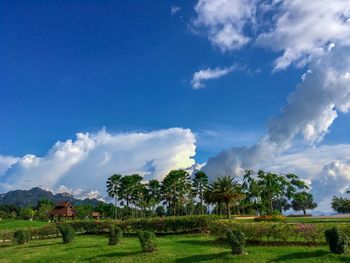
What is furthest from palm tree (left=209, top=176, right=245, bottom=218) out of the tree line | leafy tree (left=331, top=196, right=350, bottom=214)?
leafy tree (left=331, top=196, right=350, bottom=214)

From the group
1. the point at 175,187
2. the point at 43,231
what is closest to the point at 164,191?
the point at 175,187

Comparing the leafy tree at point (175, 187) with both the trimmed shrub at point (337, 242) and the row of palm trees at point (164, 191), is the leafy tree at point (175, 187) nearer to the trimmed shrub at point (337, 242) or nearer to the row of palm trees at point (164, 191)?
the row of palm trees at point (164, 191)

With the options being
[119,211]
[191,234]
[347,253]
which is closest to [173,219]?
[191,234]

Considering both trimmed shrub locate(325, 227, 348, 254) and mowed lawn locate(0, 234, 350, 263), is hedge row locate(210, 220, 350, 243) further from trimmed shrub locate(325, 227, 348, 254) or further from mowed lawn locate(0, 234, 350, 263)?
trimmed shrub locate(325, 227, 348, 254)

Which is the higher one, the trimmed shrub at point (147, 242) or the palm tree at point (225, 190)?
the palm tree at point (225, 190)

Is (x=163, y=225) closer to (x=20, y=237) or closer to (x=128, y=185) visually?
(x=20, y=237)

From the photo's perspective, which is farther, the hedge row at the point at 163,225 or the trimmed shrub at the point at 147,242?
the hedge row at the point at 163,225

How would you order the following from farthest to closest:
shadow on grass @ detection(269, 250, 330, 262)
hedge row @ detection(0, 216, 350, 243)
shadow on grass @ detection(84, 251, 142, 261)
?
hedge row @ detection(0, 216, 350, 243) → shadow on grass @ detection(84, 251, 142, 261) → shadow on grass @ detection(269, 250, 330, 262)

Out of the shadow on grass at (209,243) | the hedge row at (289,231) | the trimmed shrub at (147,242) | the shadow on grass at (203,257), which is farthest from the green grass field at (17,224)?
the shadow on grass at (203,257)

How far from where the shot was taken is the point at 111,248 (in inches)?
931

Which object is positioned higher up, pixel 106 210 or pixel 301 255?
pixel 106 210

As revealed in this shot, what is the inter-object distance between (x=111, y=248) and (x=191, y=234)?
8669mm

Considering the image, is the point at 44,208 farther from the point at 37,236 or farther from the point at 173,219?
the point at 173,219

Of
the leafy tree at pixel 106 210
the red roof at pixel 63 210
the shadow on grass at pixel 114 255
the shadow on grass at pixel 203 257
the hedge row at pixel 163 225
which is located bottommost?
the shadow on grass at pixel 203 257
